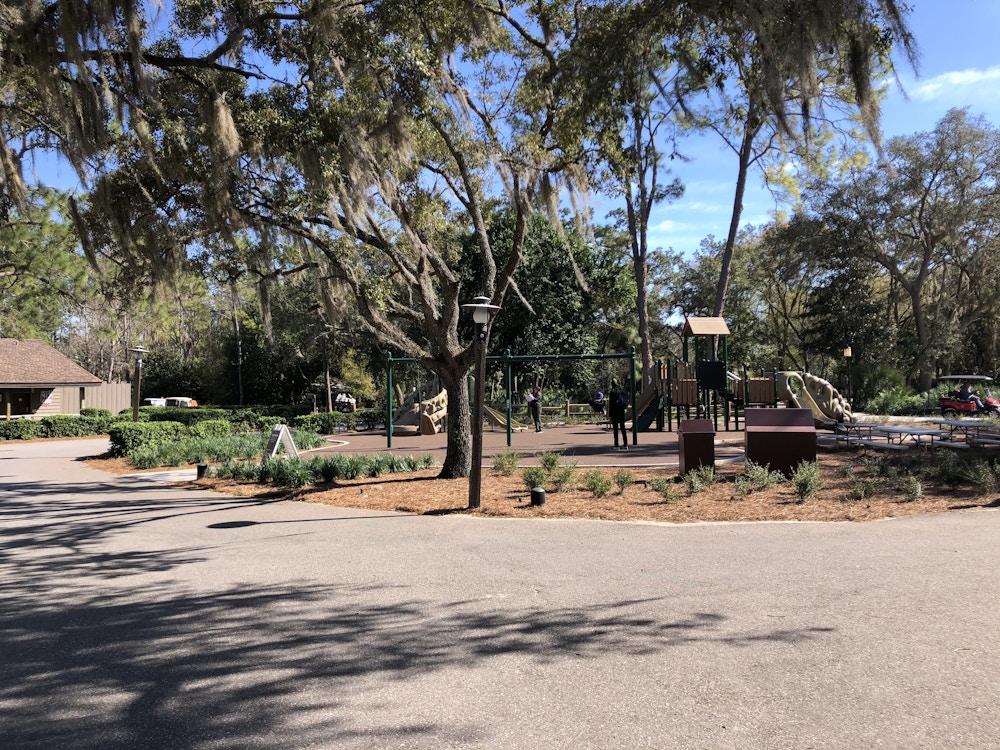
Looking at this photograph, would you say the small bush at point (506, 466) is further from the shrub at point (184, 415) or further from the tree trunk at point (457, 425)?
the shrub at point (184, 415)

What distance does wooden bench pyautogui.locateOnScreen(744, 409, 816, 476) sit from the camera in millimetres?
10789

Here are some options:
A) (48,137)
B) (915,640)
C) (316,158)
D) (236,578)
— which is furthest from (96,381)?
(915,640)

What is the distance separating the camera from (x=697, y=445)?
11.3 meters

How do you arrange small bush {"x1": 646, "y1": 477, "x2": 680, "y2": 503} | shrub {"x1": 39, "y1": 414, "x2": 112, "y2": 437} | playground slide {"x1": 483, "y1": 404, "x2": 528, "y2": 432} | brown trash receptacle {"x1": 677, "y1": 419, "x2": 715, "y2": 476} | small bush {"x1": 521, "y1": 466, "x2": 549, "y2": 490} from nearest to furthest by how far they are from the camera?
small bush {"x1": 646, "y1": 477, "x2": 680, "y2": 503}, small bush {"x1": 521, "y1": 466, "x2": 549, "y2": 490}, brown trash receptacle {"x1": 677, "y1": 419, "x2": 715, "y2": 476}, playground slide {"x1": 483, "y1": 404, "x2": 528, "y2": 432}, shrub {"x1": 39, "y1": 414, "x2": 112, "y2": 437}

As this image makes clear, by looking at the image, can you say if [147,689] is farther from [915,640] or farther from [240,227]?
[240,227]

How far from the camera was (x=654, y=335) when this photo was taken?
159 ft

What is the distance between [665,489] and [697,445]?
188cm

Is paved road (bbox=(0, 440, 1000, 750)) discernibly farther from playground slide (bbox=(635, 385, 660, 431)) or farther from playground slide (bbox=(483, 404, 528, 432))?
playground slide (bbox=(483, 404, 528, 432))

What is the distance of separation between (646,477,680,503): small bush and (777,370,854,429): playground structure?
41.0ft

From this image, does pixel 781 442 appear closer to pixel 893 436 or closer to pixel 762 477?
pixel 762 477

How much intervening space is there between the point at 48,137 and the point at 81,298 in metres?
16.6

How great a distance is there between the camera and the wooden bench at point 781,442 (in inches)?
425

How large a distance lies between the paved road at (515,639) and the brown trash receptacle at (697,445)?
3.40 meters

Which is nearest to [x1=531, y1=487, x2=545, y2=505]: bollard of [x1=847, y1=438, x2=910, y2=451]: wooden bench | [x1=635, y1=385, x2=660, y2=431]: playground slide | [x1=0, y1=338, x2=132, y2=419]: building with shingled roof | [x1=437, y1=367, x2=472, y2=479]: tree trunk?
[x1=437, y1=367, x2=472, y2=479]: tree trunk
